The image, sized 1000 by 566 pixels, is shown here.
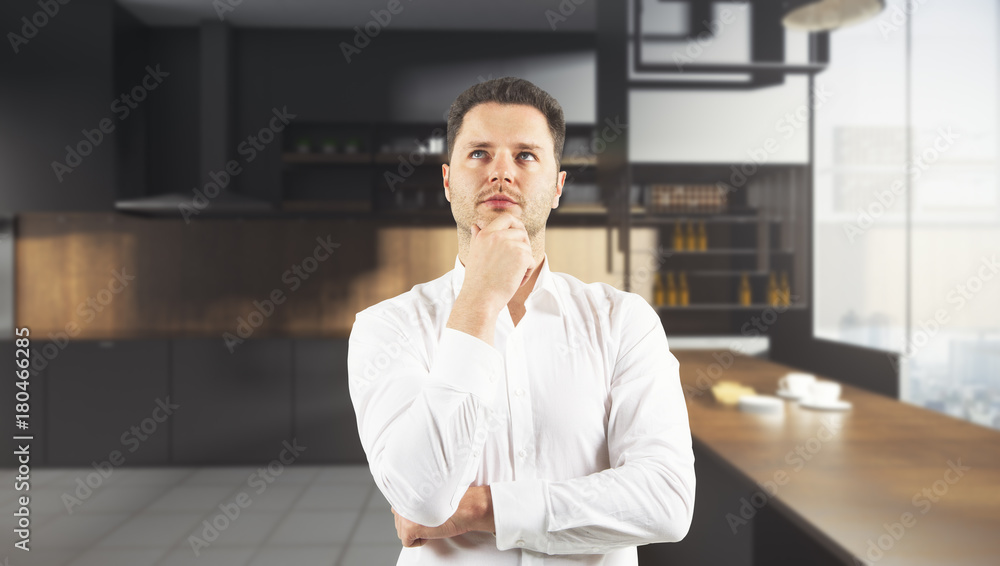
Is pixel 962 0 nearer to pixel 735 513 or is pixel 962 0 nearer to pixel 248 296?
pixel 735 513

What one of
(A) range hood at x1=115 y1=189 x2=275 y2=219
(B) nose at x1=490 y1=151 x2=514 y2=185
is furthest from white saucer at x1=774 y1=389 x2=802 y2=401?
(A) range hood at x1=115 y1=189 x2=275 y2=219

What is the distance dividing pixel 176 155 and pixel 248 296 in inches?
51.0

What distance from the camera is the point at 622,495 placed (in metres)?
0.88

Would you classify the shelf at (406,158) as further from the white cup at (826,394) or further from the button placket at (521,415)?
the button placket at (521,415)

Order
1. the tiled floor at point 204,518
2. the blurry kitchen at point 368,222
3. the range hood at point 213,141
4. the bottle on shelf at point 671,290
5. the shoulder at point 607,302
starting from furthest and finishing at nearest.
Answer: the bottle on shelf at point 671,290, the range hood at point 213,141, the blurry kitchen at point 368,222, the tiled floor at point 204,518, the shoulder at point 607,302

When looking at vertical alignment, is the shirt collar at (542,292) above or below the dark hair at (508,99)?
below

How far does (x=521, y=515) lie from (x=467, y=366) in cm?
25

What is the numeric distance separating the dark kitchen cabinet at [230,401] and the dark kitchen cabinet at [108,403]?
120mm

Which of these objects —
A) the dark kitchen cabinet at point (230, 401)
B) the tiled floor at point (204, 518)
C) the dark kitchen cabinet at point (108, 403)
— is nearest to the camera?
the tiled floor at point (204, 518)

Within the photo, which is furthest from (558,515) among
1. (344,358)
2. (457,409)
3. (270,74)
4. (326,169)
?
(270,74)

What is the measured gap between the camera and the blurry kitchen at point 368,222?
9.91 ft

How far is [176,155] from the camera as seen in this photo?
4.78 metres

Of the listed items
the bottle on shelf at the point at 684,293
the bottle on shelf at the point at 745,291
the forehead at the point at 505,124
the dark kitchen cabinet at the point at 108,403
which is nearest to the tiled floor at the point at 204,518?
the dark kitchen cabinet at the point at 108,403

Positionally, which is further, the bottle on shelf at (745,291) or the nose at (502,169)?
the bottle on shelf at (745,291)
